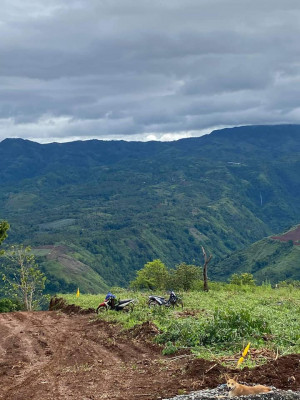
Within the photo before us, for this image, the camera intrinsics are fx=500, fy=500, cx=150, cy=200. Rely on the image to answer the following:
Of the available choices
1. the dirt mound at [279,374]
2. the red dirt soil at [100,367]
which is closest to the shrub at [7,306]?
the red dirt soil at [100,367]

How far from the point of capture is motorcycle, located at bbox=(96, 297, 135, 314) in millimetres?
24828

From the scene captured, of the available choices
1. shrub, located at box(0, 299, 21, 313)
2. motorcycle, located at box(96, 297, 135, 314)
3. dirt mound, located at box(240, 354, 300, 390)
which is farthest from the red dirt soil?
shrub, located at box(0, 299, 21, 313)

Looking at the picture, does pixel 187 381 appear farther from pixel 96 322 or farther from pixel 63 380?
pixel 96 322

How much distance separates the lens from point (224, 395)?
10500mm

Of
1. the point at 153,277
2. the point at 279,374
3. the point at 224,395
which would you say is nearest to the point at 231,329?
the point at 279,374

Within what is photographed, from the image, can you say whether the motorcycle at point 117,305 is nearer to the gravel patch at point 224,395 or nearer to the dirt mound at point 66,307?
the dirt mound at point 66,307

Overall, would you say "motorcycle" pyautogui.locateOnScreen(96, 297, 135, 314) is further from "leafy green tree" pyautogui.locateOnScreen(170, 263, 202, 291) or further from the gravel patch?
"leafy green tree" pyautogui.locateOnScreen(170, 263, 202, 291)

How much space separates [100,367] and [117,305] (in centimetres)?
949

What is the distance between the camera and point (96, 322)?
23375mm

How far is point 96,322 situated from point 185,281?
22.2 meters

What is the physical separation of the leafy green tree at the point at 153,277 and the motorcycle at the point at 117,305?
77.3 ft

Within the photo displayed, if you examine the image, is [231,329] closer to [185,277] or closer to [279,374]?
[279,374]

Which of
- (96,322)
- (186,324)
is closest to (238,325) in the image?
(186,324)

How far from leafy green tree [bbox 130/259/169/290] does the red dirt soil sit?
28.9m
